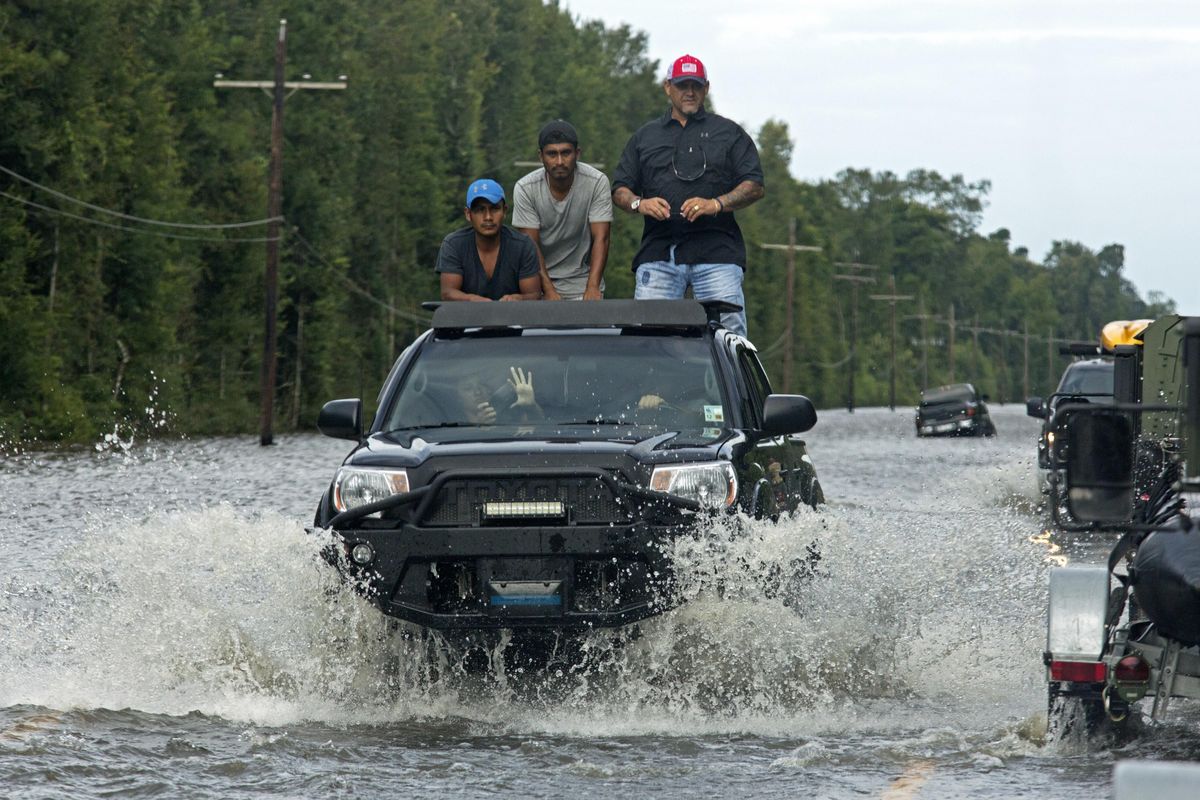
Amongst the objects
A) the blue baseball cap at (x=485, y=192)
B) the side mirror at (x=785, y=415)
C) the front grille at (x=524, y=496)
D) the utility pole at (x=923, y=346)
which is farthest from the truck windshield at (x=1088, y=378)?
the utility pole at (x=923, y=346)

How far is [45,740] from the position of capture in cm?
764

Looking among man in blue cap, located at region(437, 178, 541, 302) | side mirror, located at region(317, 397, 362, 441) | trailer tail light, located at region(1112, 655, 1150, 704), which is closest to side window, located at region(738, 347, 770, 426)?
man in blue cap, located at region(437, 178, 541, 302)

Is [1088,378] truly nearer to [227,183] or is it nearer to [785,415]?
[785,415]

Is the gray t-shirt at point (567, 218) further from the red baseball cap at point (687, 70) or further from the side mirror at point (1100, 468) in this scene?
the side mirror at point (1100, 468)

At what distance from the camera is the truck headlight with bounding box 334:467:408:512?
8.52 metres

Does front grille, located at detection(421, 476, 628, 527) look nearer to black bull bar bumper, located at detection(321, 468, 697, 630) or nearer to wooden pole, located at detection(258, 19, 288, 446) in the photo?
black bull bar bumper, located at detection(321, 468, 697, 630)

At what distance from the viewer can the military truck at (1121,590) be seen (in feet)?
18.6

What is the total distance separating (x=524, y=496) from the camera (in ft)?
27.3

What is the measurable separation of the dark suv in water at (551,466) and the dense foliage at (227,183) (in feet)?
110

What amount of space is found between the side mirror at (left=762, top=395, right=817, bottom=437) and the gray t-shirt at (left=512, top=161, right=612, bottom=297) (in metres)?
2.63

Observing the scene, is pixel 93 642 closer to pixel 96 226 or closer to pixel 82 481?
pixel 82 481

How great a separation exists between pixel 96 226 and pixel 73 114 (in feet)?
12.1

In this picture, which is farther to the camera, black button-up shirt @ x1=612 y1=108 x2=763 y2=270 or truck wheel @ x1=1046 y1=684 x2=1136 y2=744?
black button-up shirt @ x1=612 y1=108 x2=763 y2=270

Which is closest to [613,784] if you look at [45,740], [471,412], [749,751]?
[749,751]
